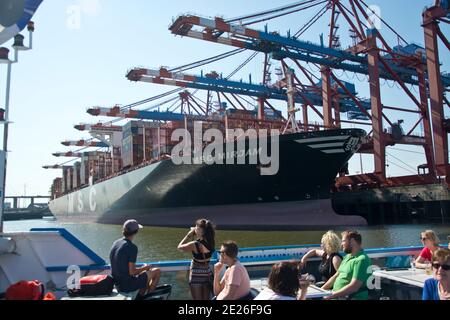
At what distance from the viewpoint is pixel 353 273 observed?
3.68m

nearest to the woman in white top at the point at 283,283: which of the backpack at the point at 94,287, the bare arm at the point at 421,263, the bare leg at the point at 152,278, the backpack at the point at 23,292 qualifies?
the backpack at the point at 23,292

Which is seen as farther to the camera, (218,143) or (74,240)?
(218,143)

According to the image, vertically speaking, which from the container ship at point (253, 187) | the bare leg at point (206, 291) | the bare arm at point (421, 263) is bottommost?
the bare leg at point (206, 291)

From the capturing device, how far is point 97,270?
15.7 feet

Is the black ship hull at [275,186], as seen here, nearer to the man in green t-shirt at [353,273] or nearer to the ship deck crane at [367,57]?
the ship deck crane at [367,57]

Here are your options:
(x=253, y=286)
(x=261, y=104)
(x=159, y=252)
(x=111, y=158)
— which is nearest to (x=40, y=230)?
(x=253, y=286)

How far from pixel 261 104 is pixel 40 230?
2952 centimetres

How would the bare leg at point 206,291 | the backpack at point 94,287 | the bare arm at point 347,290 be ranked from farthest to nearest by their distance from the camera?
the bare leg at point 206,291
the backpack at point 94,287
the bare arm at point 347,290

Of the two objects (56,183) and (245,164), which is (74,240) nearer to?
(245,164)

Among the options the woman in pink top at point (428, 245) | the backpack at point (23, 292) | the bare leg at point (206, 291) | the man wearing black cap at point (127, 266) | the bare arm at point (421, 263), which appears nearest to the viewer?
the backpack at point (23, 292)

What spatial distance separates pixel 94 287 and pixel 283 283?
80.5 inches

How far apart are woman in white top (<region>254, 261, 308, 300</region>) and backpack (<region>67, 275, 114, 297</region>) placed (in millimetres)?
1828

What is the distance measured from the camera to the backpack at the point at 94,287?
12.3 ft

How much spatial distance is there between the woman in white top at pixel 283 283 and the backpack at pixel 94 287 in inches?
72.0
